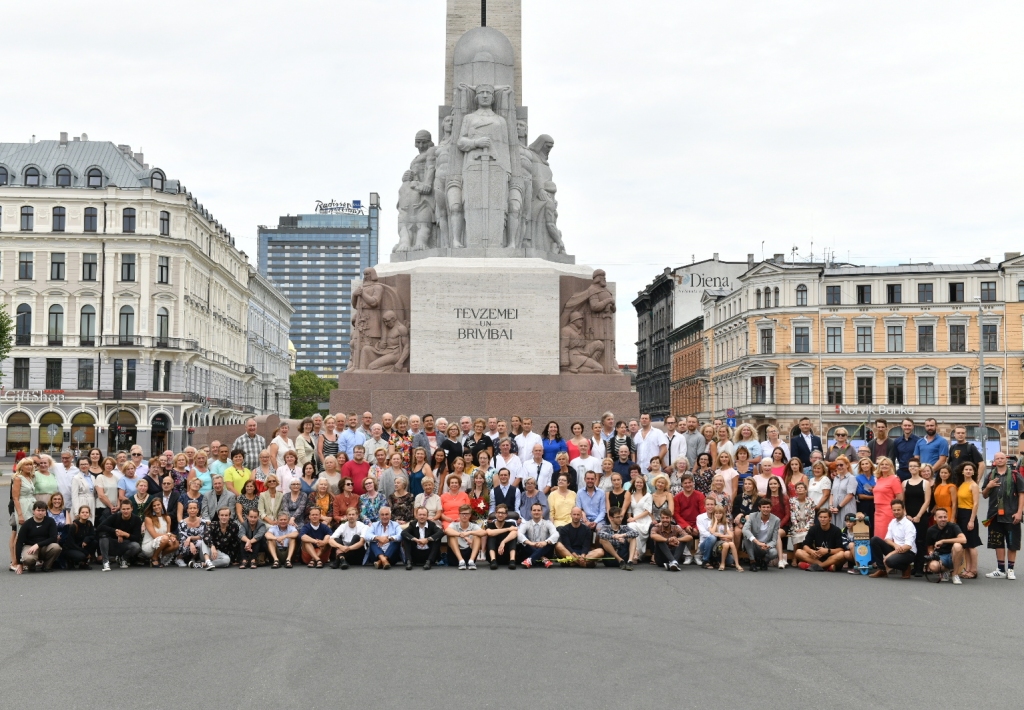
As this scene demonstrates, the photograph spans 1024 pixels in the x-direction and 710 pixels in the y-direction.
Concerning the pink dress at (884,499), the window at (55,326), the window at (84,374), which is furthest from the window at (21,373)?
the pink dress at (884,499)

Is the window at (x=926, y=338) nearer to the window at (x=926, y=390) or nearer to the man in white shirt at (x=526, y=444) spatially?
the window at (x=926, y=390)

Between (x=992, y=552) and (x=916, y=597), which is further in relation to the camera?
(x=992, y=552)

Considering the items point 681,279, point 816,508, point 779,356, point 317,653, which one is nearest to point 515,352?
point 816,508

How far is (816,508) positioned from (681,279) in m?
75.5

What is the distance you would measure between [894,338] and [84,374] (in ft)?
147

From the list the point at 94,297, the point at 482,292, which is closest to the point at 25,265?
the point at 94,297

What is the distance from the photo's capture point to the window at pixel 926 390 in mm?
63531

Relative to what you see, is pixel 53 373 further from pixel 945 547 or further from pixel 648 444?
pixel 945 547

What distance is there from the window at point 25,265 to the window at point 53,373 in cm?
486

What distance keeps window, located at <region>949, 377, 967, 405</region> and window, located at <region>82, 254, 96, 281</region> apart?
1878 inches

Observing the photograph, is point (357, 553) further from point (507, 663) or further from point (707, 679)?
point (707, 679)

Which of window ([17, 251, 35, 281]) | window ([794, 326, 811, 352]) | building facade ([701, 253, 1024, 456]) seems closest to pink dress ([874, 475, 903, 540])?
building facade ([701, 253, 1024, 456])

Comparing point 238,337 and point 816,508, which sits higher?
point 238,337

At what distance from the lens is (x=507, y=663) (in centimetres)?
757
